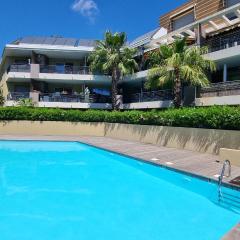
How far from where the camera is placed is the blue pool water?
7945mm

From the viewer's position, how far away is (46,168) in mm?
16578

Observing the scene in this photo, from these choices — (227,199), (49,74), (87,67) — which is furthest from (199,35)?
(49,74)

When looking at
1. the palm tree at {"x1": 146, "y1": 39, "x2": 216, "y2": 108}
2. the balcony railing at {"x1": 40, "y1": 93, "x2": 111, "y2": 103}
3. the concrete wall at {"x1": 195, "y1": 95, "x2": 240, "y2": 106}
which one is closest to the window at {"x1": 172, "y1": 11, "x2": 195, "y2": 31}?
the palm tree at {"x1": 146, "y1": 39, "x2": 216, "y2": 108}

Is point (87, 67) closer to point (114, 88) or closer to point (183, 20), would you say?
point (114, 88)

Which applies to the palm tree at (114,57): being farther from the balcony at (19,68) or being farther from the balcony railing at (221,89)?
the balcony railing at (221,89)

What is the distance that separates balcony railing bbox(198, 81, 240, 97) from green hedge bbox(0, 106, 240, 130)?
9.75 feet

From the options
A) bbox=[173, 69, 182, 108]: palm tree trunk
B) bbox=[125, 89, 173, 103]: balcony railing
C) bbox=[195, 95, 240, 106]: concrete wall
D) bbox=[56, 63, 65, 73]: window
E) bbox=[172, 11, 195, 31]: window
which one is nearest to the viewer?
bbox=[195, 95, 240, 106]: concrete wall

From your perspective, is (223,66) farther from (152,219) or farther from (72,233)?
(72,233)

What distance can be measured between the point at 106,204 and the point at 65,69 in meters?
28.2

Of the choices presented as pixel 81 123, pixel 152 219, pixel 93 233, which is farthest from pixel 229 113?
pixel 81 123

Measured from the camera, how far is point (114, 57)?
31.5 meters

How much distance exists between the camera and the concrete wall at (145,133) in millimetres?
17359

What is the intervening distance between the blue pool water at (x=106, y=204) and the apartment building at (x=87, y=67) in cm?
1168

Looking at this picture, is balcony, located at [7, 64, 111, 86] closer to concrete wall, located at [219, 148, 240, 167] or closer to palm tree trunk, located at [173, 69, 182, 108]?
palm tree trunk, located at [173, 69, 182, 108]
